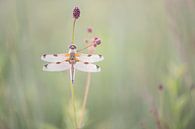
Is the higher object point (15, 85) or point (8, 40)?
point (8, 40)

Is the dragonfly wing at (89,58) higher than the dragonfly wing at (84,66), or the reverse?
the dragonfly wing at (89,58)

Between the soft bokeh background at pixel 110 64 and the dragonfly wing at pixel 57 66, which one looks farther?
the soft bokeh background at pixel 110 64

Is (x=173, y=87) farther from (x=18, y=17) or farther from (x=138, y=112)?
(x=18, y=17)

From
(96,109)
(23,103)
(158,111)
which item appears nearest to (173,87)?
(158,111)

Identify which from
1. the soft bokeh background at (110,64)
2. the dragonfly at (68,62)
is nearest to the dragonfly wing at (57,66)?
the dragonfly at (68,62)

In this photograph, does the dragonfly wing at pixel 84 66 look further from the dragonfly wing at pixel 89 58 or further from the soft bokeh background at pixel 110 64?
the soft bokeh background at pixel 110 64

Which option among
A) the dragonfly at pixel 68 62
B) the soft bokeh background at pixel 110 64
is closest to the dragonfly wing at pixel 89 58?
the dragonfly at pixel 68 62

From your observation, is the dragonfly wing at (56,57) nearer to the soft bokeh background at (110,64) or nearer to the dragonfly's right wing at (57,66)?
the dragonfly's right wing at (57,66)

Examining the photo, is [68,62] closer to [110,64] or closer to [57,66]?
[57,66]
